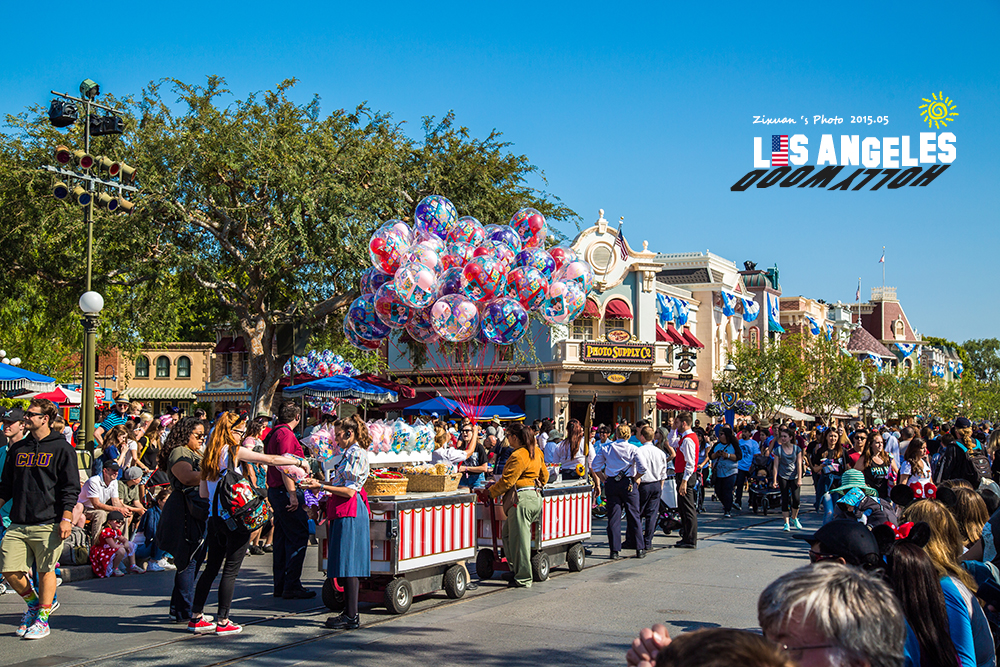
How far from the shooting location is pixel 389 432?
9961 millimetres

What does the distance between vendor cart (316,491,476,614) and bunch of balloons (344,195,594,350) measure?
13.5 ft

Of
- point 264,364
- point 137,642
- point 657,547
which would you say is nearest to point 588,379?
point 264,364

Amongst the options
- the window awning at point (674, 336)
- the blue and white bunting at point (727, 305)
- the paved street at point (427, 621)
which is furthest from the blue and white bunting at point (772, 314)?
the paved street at point (427, 621)

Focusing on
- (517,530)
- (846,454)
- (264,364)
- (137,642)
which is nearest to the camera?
(137,642)

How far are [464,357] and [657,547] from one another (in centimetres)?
424

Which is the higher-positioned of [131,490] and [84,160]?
[84,160]

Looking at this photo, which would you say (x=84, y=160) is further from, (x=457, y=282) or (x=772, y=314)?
(x=772, y=314)

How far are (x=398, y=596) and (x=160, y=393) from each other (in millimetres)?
54024

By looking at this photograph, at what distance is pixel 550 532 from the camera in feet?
34.6

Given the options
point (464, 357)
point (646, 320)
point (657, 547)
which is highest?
point (646, 320)

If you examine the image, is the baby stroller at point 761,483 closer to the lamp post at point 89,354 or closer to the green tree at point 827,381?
the lamp post at point 89,354

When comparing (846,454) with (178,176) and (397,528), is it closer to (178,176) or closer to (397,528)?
(397,528)

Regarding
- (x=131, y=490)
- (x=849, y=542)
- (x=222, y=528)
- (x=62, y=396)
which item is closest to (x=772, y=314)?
(x=62, y=396)

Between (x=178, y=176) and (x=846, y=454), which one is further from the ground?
(x=178, y=176)
